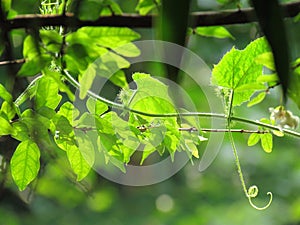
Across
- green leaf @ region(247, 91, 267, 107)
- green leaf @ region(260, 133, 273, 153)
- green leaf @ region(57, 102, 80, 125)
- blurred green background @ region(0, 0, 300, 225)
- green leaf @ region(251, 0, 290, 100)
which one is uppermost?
green leaf @ region(251, 0, 290, 100)

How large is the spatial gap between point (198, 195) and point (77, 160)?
1720 millimetres

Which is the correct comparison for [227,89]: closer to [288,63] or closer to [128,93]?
[128,93]

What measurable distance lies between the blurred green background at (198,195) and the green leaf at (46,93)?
153cm

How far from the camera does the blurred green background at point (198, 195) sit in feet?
6.64

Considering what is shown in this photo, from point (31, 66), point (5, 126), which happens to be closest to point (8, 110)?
point (5, 126)

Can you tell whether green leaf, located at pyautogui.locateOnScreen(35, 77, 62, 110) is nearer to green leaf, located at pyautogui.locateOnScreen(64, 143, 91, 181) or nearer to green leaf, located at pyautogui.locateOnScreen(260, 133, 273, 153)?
green leaf, located at pyautogui.locateOnScreen(64, 143, 91, 181)

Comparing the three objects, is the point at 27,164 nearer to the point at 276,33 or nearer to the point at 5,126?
the point at 5,126

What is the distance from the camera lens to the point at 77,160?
458 millimetres

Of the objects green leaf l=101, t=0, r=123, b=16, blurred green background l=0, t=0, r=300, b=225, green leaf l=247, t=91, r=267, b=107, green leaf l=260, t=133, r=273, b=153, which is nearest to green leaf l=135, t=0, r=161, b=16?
Result: green leaf l=101, t=0, r=123, b=16

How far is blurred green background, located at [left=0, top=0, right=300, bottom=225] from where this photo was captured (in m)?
2.03

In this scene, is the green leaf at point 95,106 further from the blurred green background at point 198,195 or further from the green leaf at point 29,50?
the blurred green background at point 198,195

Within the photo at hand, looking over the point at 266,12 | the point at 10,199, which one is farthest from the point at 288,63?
the point at 10,199

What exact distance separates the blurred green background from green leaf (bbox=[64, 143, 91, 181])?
4.96ft

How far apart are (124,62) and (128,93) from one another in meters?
0.17
